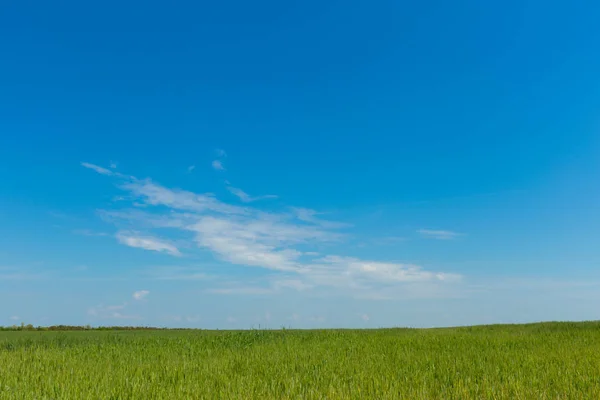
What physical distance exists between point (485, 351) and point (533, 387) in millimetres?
4658

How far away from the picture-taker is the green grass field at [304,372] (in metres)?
6.96

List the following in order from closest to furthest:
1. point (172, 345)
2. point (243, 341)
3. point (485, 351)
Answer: point (485, 351) → point (172, 345) → point (243, 341)

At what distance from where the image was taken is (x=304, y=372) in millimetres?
8797

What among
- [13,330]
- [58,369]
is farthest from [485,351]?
[13,330]

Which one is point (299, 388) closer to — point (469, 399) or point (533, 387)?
point (469, 399)

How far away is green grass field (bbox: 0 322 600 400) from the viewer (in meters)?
6.96

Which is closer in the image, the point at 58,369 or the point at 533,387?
the point at 533,387

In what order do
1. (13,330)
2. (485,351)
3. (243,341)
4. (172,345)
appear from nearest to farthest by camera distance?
(485,351) < (172,345) < (243,341) < (13,330)

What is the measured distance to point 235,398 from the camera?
643cm

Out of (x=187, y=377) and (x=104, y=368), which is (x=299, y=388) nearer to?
(x=187, y=377)

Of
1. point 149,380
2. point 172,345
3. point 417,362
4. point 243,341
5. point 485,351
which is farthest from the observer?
point 243,341

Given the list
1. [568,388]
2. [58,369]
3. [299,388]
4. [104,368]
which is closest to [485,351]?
[568,388]

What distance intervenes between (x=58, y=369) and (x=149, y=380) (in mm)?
2274

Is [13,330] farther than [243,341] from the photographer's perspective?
Yes
